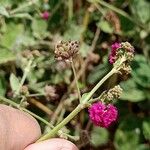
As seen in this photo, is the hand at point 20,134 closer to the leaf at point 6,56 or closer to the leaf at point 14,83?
the leaf at point 14,83

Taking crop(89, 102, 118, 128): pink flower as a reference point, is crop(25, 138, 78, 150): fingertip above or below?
below

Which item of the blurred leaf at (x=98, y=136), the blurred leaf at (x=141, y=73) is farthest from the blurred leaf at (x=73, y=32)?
the blurred leaf at (x=98, y=136)

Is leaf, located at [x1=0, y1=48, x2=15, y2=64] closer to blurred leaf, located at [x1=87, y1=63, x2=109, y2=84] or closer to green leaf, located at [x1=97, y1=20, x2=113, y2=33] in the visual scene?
blurred leaf, located at [x1=87, y1=63, x2=109, y2=84]

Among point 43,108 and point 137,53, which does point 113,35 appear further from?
point 43,108

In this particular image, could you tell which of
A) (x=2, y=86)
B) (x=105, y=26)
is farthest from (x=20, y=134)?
(x=105, y=26)

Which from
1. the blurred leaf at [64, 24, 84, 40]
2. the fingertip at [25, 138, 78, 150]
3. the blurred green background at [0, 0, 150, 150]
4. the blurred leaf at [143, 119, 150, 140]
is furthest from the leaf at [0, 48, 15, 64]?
the fingertip at [25, 138, 78, 150]

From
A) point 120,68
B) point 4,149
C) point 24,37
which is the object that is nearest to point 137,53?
point 24,37

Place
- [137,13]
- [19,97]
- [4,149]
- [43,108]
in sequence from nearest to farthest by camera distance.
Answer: [4,149], [19,97], [43,108], [137,13]
